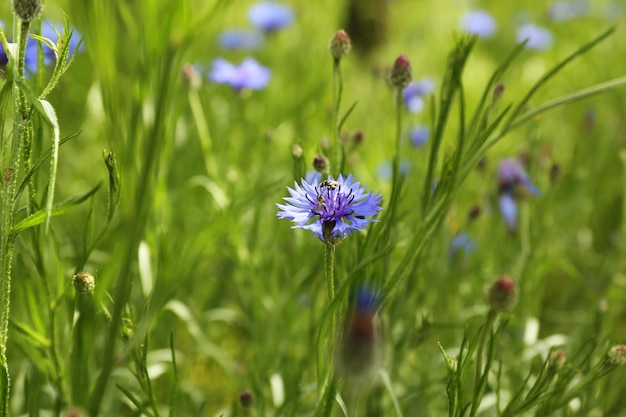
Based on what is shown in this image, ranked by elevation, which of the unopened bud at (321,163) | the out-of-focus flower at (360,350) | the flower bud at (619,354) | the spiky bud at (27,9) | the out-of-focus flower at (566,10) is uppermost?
the out-of-focus flower at (566,10)

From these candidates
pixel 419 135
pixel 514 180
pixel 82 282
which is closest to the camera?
pixel 82 282

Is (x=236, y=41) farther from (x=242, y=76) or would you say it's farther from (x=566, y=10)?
(x=566, y=10)

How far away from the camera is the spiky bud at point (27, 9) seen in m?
0.58

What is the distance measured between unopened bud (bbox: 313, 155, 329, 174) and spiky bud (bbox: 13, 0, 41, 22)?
0.34 m

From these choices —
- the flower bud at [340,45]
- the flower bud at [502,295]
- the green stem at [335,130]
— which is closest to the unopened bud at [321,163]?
the green stem at [335,130]

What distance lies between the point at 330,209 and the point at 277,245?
58cm

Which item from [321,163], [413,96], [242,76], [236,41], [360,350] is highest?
[236,41]

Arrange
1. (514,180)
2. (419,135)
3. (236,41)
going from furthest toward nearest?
(236,41), (419,135), (514,180)

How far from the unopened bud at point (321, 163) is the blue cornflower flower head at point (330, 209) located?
81mm

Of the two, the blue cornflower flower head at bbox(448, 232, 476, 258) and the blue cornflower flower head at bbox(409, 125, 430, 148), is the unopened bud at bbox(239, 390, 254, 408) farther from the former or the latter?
the blue cornflower flower head at bbox(409, 125, 430, 148)

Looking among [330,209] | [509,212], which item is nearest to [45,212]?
[330,209]

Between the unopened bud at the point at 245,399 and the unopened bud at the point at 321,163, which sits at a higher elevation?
the unopened bud at the point at 321,163

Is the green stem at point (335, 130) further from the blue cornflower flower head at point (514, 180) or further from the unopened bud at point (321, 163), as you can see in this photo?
the blue cornflower flower head at point (514, 180)

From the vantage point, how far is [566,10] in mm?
2797
